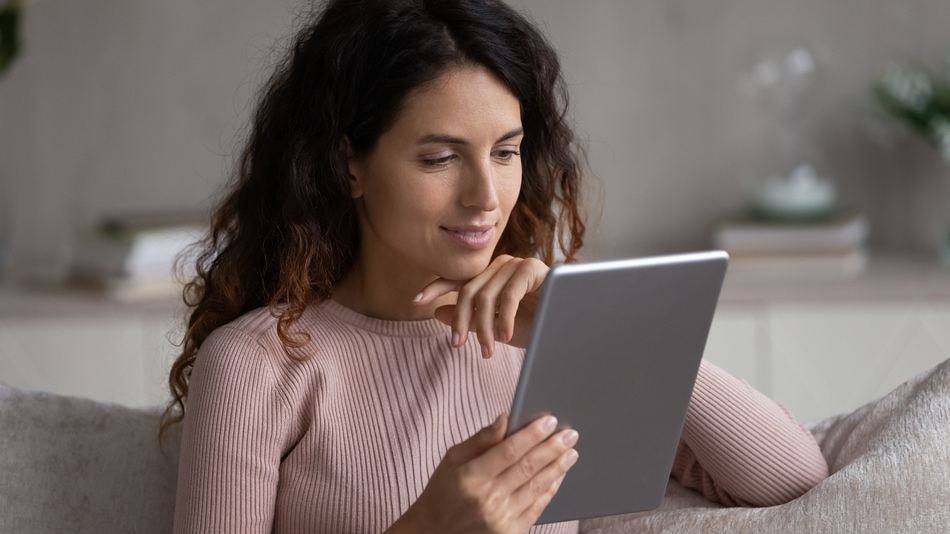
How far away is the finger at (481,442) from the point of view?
1.06 m

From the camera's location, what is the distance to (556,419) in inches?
41.9

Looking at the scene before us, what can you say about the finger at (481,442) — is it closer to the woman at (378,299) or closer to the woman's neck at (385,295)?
the woman at (378,299)

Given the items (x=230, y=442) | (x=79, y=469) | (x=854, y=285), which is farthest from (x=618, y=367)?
(x=854, y=285)

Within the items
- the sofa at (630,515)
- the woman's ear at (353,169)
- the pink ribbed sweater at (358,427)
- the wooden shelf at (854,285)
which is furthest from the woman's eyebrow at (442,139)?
the wooden shelf at (854,285)

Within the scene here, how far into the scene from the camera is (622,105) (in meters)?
3.04

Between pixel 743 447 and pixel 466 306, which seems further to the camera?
pixel 743 447

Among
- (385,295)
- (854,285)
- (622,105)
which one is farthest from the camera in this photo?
(622,105)

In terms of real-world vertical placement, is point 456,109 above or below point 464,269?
above

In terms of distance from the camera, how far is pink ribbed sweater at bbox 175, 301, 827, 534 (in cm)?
123

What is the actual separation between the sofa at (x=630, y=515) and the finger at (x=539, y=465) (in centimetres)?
34

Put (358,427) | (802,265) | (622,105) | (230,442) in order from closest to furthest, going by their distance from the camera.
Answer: (230,442) → (358,427) → (802,265) → (622,105)

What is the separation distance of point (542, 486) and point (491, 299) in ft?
0.83

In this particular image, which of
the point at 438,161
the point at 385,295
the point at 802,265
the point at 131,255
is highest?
the point at 438,161

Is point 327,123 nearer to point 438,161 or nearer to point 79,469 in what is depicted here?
point 438,161
